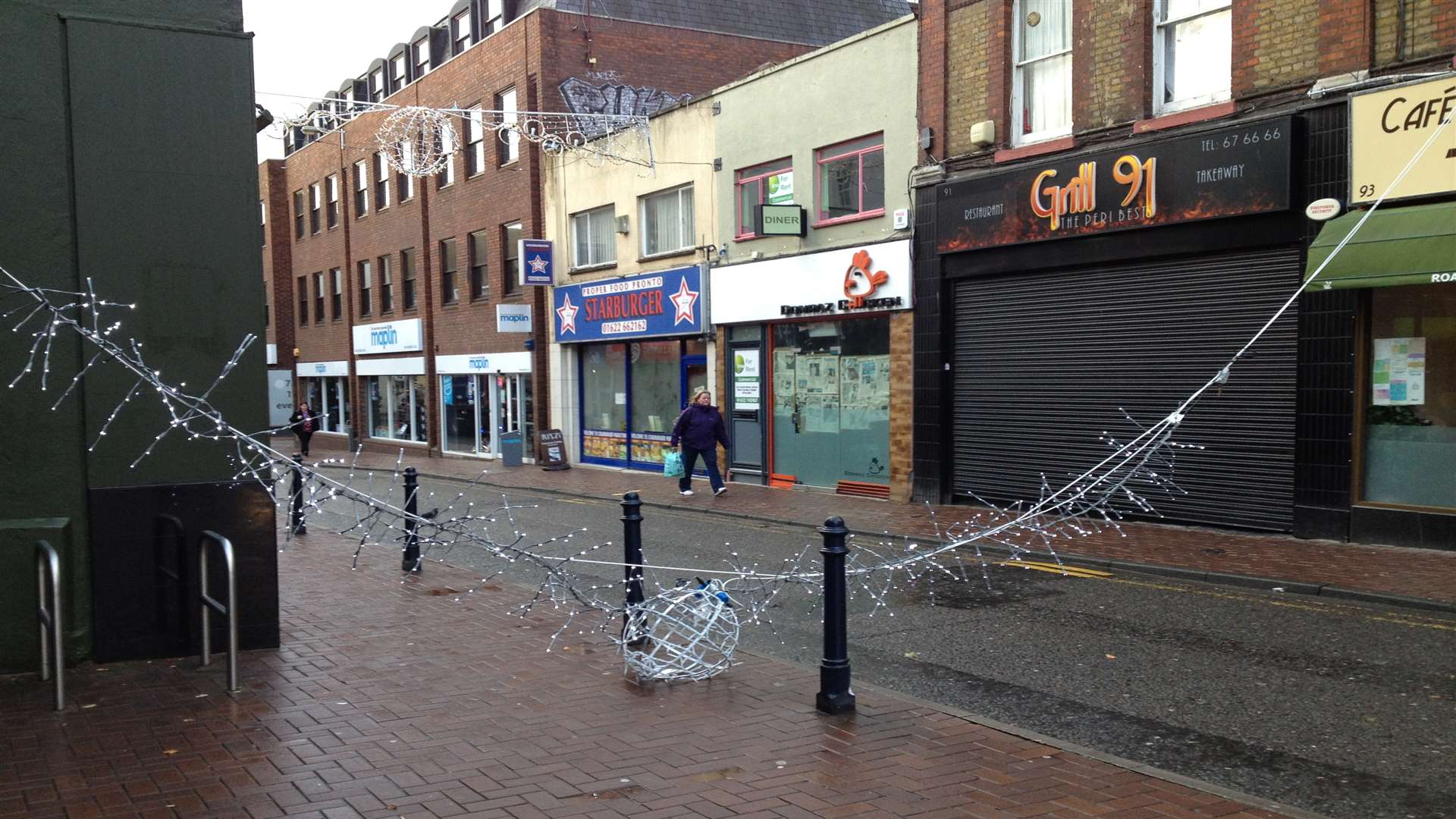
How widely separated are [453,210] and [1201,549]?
23258mm

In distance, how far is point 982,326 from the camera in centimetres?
1561

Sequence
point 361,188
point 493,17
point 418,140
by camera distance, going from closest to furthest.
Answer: point 418,140, point 493,17, point 361,188

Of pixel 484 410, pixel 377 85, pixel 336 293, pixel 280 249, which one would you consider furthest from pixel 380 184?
pixel 280 249

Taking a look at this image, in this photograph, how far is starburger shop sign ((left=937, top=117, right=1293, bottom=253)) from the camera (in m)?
12.0

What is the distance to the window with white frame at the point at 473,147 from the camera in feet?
94.6

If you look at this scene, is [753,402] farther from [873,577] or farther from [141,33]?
[141,33]

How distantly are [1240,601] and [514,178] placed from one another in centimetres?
2165

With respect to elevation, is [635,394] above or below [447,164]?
below

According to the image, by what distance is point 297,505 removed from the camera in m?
10.8

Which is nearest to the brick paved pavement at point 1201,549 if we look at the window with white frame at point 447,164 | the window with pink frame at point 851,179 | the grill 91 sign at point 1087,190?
the grill 91 sign at point 1087,190

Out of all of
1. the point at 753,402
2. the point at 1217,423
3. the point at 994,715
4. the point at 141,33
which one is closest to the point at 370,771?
the point at 994,715

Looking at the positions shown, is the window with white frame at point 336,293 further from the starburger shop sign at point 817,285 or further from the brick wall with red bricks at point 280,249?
→ the starburger shop sign at point 817,285

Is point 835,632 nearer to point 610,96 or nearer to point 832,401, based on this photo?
point 832,401

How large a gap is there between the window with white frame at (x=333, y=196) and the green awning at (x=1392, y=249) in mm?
33022
